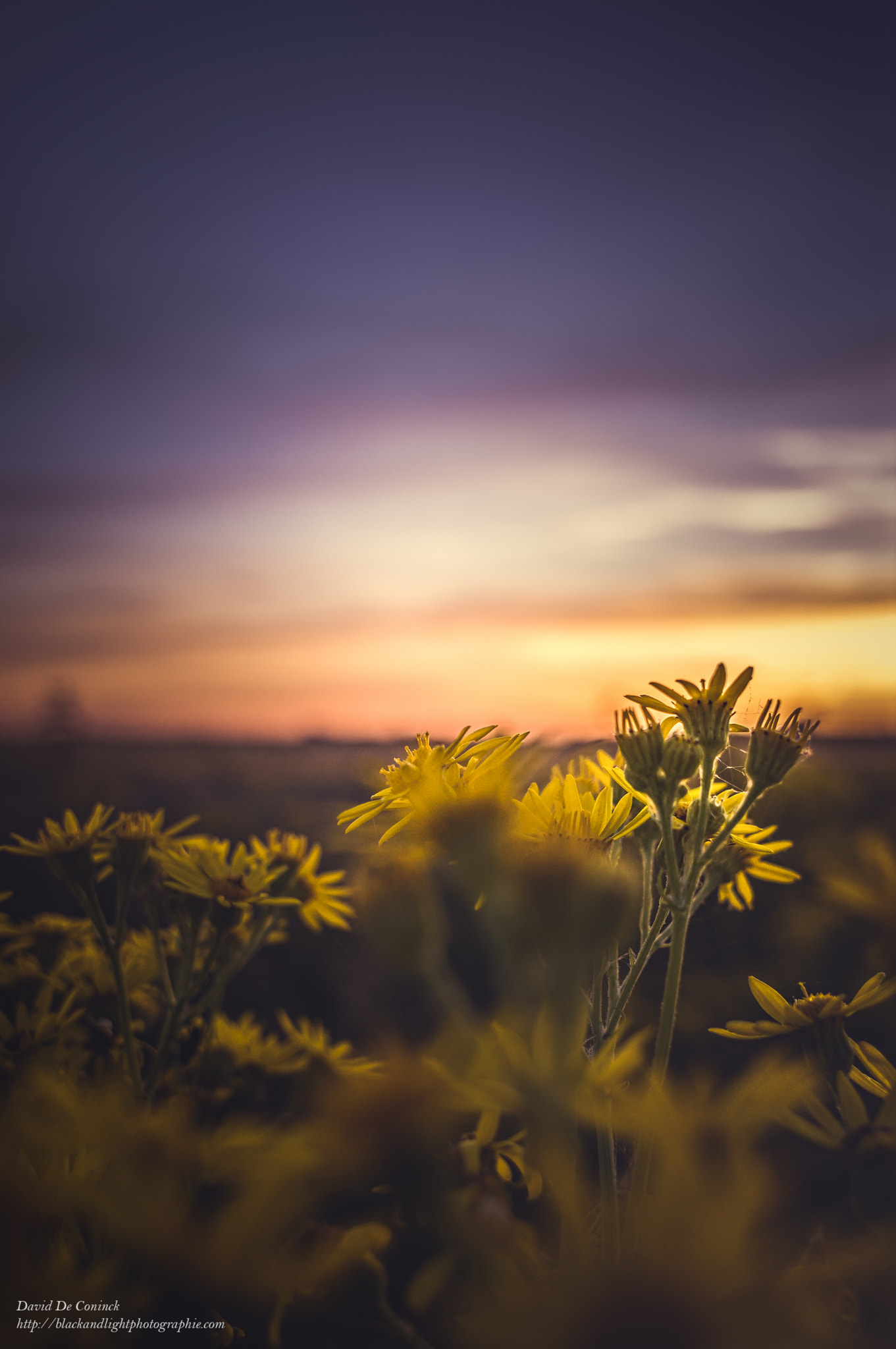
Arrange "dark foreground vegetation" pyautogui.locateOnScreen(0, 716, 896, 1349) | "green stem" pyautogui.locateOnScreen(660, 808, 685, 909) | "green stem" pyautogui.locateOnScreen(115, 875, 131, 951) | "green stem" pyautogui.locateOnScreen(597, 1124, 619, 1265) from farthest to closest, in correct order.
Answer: "green stem" pyautogui.locateOnScreen(115, 875, 131, 951) < "green stem" pyautogui.locateOnScreen(660, 808, 685, 909) < "green stem" pyautogui.locateOnScreen(597, 1124, 619, 1265) < "dark foreground vegetation" pyautogui.locateOnScreen(0, 716, 896, 1349)

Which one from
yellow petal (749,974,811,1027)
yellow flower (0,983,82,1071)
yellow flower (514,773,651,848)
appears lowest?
yellow flower (0,983,82,1071)

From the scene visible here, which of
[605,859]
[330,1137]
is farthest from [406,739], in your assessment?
[330,1137]

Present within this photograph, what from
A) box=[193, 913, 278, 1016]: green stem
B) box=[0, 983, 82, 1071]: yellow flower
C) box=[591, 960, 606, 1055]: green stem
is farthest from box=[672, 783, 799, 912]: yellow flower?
box=[0, 983, 82, 1071]: yellow flower

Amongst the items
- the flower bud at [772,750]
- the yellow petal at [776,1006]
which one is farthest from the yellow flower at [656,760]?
the yellow petal at [776,1006]

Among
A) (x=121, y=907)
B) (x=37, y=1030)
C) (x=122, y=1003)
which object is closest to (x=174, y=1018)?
(x=122, y=1003)

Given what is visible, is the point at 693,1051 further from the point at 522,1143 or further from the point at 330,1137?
the point at 330,1137

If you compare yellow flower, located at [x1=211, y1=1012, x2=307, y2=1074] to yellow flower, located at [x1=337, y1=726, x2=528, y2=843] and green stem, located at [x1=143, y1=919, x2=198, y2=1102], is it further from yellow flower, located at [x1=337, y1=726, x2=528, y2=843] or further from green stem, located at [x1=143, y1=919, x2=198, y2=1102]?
yellow flower, located at [x1=337, y1=726, x2=528, y2=843]

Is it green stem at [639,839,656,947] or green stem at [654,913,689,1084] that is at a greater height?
green stem at [639,839,656,947]

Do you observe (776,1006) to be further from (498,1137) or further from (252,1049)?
(252,1049)
